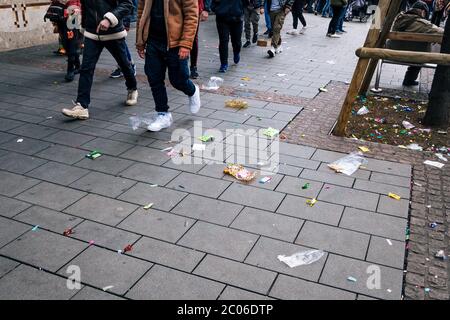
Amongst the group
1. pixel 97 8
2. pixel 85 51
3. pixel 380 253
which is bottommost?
pixel 380 253

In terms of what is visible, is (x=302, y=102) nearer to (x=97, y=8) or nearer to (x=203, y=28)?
(x=97, y=8)

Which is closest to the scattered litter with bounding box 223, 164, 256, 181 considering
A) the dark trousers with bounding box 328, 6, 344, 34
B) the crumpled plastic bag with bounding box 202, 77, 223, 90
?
the crumpled plastic bag with bounding box 202, 77, 223, 90

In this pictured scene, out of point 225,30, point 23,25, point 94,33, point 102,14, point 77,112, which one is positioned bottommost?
point 77,112

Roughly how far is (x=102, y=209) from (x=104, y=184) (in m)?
0.45

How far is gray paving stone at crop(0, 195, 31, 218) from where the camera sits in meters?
3.48

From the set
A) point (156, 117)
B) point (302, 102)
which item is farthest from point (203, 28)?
point (156, 117)

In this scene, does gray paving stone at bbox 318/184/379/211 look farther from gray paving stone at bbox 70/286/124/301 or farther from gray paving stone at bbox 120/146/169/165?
gray paving stone at bbox 70/286/124/301

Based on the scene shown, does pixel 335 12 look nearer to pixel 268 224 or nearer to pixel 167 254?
pixel 268 224

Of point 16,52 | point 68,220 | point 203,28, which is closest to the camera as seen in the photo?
point 68,220

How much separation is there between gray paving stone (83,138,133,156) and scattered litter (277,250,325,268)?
2.32 m

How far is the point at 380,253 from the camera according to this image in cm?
313

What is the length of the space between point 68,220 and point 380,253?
235 cm

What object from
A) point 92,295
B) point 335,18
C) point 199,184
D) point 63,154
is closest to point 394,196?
point 199,184

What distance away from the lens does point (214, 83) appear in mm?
7289
